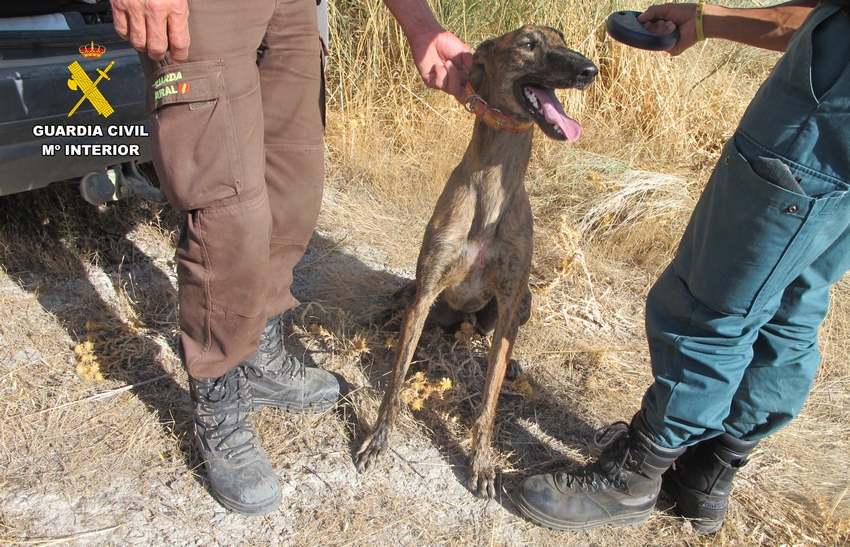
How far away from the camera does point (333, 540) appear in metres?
2.15

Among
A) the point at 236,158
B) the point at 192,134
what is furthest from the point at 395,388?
the point at 192,134

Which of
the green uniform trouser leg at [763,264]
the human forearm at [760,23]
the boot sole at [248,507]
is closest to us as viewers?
the green uniform trouser leg at [763,264]

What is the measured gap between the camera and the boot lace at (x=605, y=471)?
7.52 ft

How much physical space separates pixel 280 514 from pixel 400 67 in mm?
3508

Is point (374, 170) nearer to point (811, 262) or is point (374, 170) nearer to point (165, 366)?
point (165, 366)

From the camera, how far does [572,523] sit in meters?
2.32

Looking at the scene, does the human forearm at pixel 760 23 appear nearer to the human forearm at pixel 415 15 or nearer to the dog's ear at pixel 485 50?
the dog's ear at pixel 485 50

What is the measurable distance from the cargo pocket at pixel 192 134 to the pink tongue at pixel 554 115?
3.82 ft

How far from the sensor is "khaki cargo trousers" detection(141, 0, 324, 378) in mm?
1685

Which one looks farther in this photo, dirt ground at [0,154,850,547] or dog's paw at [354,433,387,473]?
dog's paw at [354,433,387,473]

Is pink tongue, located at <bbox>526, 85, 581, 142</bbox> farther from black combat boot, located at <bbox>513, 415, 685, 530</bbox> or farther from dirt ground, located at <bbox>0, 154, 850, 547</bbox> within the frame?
dirt ground, located at <bbox>0, 154, 850, 547</bbox>

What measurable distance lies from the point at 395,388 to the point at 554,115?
123 cm

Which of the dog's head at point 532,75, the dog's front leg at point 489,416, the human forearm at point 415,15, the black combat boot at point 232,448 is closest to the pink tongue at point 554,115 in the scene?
the dog's head at point 532,75

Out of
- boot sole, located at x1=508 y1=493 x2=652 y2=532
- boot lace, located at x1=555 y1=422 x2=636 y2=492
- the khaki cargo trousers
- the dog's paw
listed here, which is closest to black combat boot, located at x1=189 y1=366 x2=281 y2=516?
the khaki cargo trousers
